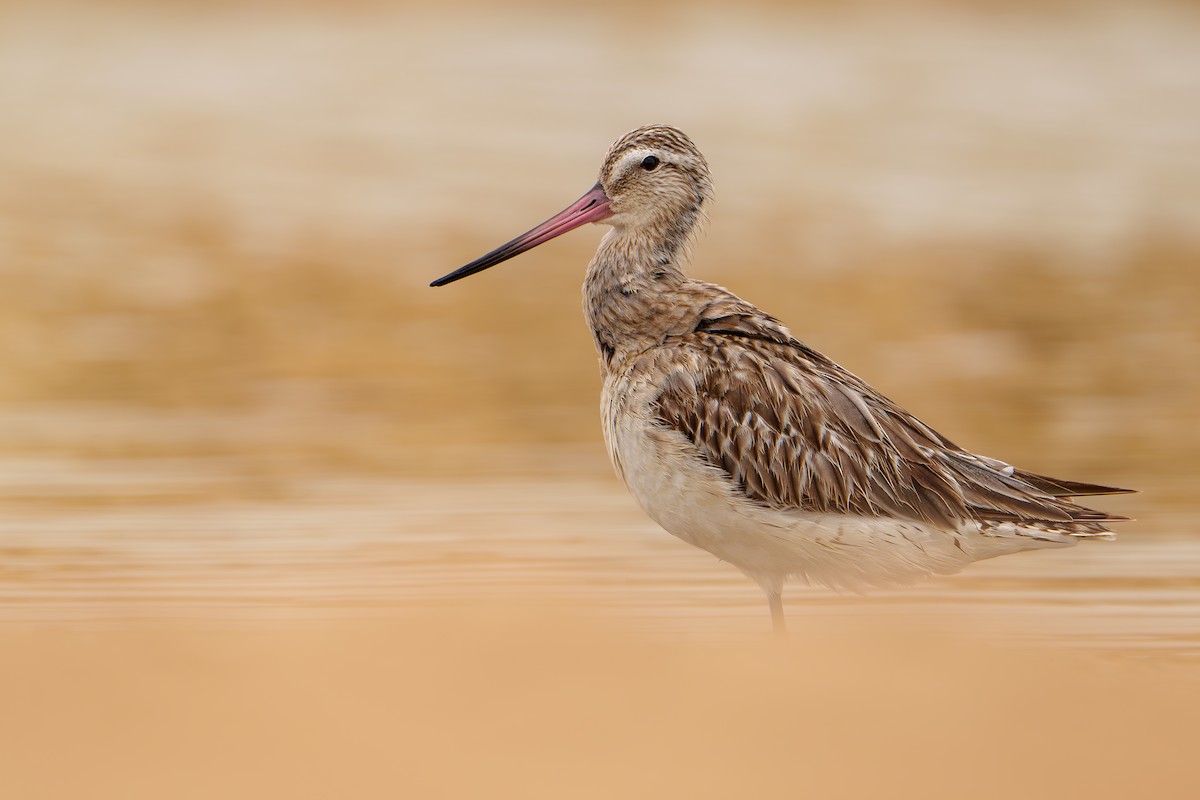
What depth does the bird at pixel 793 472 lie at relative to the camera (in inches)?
257

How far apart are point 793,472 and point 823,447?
17 cm

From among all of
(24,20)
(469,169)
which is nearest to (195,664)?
(469,169)

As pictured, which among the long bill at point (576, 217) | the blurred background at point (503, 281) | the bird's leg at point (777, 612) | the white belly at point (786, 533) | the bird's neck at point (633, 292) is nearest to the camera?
the white belly at point (786, 533)

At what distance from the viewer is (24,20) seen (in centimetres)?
2225

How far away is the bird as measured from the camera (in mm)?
6531

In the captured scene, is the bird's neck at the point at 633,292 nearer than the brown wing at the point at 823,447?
No

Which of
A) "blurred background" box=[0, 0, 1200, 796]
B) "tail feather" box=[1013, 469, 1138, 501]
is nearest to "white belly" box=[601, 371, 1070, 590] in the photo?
"tail feather" box=[1013, 469, 1138, 501]

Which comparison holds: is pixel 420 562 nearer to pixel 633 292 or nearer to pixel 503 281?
pixel 633 292

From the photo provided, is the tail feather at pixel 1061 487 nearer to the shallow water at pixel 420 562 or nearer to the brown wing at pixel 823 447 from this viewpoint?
the brown wing at pixel 823 447

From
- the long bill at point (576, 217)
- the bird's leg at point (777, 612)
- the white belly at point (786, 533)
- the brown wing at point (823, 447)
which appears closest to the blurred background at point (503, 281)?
the bird's leg at point (777, 612)

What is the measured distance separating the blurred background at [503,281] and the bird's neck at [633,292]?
1.13 m

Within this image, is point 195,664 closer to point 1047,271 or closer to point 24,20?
point 1047,271

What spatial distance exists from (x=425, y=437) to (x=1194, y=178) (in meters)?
9.73

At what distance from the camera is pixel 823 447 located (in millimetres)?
6668
